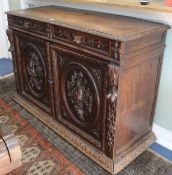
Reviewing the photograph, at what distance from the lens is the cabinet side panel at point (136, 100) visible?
131 centimetres

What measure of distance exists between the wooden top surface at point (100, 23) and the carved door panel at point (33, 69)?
0.19 meters

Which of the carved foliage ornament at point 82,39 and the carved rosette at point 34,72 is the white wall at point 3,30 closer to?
the carved rosette at point 34,72

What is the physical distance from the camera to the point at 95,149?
1.52 metres

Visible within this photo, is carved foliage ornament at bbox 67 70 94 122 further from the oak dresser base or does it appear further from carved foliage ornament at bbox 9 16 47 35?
carved foliage ornament at bbox 9 16 47 35

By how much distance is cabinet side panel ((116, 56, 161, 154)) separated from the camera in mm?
1308

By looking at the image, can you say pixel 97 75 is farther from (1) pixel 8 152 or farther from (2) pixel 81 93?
(1) pixel 8 152

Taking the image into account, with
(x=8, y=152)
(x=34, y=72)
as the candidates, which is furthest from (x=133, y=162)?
(x=34, y=72)

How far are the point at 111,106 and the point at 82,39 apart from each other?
389 millimetres

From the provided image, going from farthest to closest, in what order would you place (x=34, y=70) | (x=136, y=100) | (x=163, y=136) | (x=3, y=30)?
(x=3, y=30)
(x=34, y=70)
(x=163, y=136)
(x=136, y=100)

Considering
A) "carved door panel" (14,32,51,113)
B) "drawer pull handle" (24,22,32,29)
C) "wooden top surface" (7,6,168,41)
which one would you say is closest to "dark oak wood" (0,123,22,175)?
"wooden top surface" (7,6,168,41)

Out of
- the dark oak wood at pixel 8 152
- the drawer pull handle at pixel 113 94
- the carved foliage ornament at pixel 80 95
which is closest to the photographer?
the dark oak wood at pixel 8 152

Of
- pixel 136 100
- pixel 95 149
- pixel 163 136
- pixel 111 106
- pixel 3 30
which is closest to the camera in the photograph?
pixel 111 106

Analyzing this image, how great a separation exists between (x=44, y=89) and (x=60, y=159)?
54 cm

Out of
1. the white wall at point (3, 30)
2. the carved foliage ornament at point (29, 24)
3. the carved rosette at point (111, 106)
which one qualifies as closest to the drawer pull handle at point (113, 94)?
the carved rosette at point (111, 106)
